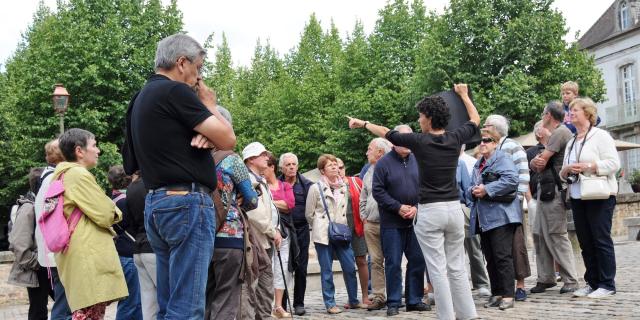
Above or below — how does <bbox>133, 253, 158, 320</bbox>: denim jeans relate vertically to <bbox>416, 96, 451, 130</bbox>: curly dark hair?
below

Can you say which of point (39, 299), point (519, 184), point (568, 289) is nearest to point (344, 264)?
point (519, 184)

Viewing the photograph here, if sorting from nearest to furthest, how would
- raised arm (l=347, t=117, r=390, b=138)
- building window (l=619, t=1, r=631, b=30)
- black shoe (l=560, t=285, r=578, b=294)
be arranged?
1. raised arm (l=347, t=117, r=390, b=138)
2. black shoe (l=560, t=285, r=578, b=294)
3. building window (l=619, t=1, r=631, b=30)

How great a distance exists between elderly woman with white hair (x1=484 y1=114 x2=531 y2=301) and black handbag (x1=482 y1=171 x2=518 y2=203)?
34 centimetres

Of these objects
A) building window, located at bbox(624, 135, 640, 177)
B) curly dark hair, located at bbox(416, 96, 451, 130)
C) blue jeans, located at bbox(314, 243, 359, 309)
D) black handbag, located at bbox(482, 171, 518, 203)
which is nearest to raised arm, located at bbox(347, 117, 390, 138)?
curly dark hair, located at bbox(416, 96, 451, 130)

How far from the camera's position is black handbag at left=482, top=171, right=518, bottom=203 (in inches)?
323

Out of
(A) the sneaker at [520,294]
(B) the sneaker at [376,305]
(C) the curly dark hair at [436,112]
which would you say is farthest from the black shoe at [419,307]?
(C) the curly dark hair at [436,112]

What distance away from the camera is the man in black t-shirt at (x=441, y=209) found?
6.71m

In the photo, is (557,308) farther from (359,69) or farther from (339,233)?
(359,69)

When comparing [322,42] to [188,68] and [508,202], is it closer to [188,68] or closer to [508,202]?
[508,202]

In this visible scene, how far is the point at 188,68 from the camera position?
4445mm

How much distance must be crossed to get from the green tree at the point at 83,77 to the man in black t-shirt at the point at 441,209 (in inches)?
1024

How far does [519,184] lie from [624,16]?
44339 millimetres

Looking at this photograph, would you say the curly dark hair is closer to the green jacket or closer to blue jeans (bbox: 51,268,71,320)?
the green jacket

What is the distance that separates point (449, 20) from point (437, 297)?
29678 mm
